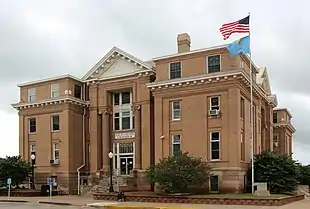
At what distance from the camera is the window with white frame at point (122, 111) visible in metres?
45.2

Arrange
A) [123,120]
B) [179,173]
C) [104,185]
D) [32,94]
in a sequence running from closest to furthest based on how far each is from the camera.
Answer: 1. [179,173]
2. [104,185]
3. [123,120]
4. [32,94]

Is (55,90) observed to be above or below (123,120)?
above

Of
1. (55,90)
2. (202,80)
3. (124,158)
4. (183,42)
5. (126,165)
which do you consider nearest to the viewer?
(202,80)

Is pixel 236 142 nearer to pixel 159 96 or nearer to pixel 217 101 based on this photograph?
pixel 217 101

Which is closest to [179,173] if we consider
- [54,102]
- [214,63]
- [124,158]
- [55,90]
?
[214,63]

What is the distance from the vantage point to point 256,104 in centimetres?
4400

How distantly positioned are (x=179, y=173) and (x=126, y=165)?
12382mm

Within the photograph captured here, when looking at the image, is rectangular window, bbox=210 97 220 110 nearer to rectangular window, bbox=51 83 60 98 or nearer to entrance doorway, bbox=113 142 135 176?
entrance doorway, bbox=113 142 135 176

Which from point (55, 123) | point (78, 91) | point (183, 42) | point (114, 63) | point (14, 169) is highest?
point (183, 42)

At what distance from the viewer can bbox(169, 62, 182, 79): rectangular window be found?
39.9m

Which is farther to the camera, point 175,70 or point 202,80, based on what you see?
point 175,70

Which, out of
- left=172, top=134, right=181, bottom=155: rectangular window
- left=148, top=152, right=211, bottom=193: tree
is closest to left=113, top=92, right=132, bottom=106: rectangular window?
left=172, top=134, right=181, bottom=155: rectangular window

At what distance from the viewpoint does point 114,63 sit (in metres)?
45.3

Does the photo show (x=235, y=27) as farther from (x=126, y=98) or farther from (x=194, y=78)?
(x=126, y=98)
